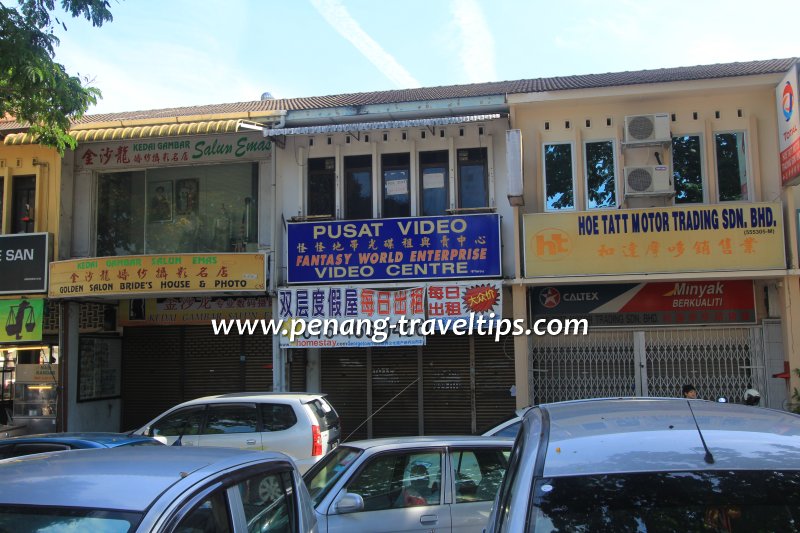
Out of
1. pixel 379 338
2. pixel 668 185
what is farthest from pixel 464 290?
pixel 668 185

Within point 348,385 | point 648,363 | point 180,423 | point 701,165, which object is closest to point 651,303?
point 648,363

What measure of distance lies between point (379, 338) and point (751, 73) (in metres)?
8.57

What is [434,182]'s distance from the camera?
14.4m

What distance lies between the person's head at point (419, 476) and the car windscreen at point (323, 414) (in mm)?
4309

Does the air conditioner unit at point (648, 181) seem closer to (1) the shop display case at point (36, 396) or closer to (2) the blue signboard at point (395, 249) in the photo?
(2) the blue signboard at point (395, 249)

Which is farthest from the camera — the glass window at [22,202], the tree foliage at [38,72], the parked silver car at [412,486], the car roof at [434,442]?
the glass window at [22,202]

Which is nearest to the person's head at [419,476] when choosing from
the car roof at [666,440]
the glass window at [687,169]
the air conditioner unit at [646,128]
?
the car roof at [666,440]

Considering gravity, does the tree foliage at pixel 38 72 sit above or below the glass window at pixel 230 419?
above

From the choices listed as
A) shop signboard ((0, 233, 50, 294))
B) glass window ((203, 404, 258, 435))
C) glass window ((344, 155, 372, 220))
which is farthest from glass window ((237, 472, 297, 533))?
shop signboard ((0, 233, 50, 294))

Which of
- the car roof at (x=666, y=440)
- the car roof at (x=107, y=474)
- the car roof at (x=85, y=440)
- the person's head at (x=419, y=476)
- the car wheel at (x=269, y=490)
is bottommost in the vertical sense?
the person's head at (x=419, y=476)

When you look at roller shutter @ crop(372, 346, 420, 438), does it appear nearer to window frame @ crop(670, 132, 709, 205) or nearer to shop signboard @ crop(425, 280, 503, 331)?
shop signboard @ crop(425, 280, 503, 331)

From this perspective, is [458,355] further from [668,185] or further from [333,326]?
[668,185]

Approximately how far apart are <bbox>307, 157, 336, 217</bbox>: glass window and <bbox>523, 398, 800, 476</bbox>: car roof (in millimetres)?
11721

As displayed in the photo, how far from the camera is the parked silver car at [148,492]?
9.30 ft
